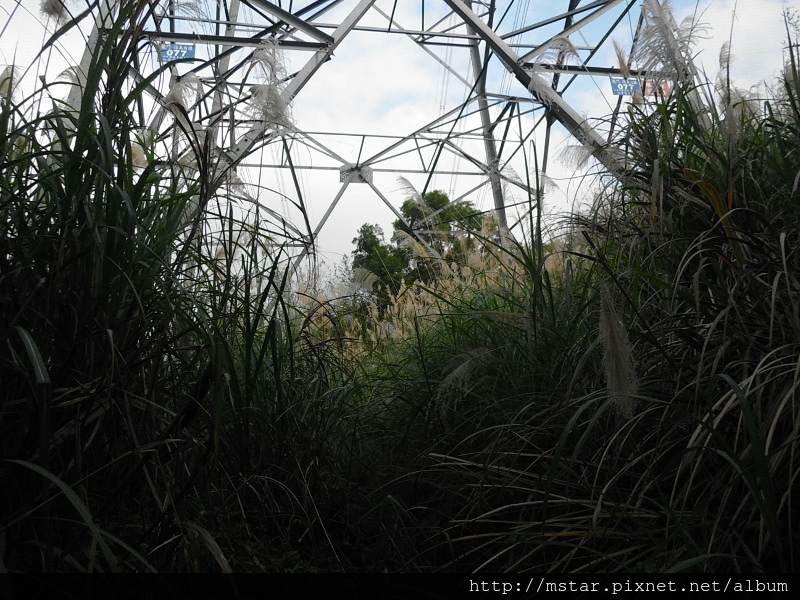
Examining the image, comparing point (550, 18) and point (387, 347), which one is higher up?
point (550, 18)

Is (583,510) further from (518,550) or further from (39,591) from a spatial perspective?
(39,591)

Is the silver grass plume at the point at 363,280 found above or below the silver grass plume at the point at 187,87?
below

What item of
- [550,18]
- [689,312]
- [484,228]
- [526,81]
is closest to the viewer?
[689,312]

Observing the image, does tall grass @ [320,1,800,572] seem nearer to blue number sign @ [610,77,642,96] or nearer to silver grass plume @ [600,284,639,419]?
silver grass plume @ [600,284,639,419]

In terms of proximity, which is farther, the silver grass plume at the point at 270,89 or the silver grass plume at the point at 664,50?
the silver grass plume at the point at 664,50

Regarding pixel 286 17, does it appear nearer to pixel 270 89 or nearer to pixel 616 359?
pixel 270 89

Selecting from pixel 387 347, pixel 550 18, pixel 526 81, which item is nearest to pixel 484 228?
pixel 387 347

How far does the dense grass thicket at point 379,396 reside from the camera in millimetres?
1547

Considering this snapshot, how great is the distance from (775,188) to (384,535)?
1633mm

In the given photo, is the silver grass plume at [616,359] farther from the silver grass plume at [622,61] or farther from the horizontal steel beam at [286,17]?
the horizontal steel beam at [286,17]

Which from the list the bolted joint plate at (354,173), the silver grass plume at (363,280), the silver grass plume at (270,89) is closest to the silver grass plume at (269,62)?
the silver grass plume at (270,89)

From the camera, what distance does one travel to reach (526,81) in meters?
6.41

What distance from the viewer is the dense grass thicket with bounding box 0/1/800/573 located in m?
1.55

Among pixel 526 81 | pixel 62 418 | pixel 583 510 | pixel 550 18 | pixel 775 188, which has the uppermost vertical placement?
pixel 550 18
